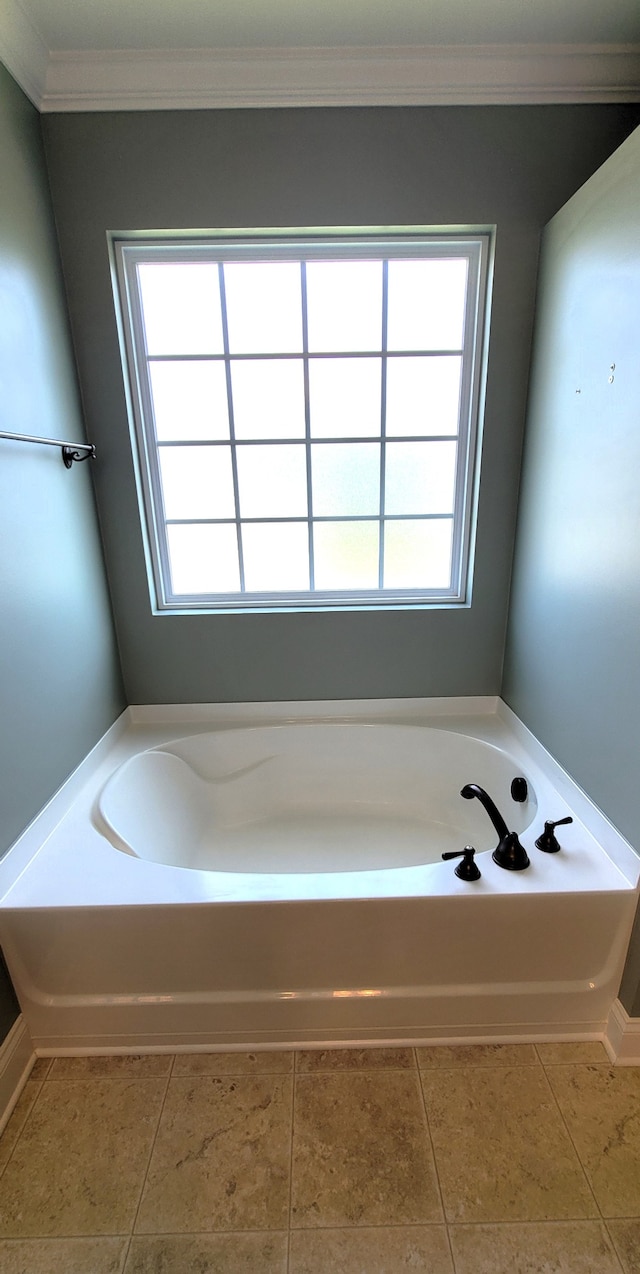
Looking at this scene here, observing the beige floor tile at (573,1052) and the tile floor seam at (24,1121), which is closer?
the tile floor seam at (24,1121)

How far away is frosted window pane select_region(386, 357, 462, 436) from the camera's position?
1793 mm

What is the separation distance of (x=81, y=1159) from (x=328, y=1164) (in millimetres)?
505

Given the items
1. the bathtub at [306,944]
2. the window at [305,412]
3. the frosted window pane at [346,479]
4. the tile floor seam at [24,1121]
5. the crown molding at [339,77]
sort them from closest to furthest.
Answer: the tile floor seam at [24,1121] → the bathtub at [306,944] → the crown molding at [339,77] → the window at [305,412] → the frosted window pane at [346,479]

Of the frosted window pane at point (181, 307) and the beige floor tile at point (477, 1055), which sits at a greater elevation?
the frosted window pane at point (181, 307)

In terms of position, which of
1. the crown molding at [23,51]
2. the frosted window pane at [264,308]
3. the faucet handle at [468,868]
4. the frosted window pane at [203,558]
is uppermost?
the crown molding at [23,51]

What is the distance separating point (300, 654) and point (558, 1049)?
4.35ft

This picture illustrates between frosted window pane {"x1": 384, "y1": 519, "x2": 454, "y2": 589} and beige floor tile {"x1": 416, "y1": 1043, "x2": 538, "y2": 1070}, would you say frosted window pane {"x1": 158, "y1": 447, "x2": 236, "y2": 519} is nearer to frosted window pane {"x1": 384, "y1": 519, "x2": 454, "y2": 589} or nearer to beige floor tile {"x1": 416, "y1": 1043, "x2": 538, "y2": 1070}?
frosted window pane {"x1": 384, "y1": 519, "x2": 454, "y2": 589}

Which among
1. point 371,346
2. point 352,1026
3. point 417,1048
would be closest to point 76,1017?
point 352,1026

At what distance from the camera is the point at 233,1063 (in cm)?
126

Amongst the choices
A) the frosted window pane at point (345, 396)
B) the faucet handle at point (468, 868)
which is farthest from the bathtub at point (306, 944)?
the frosted window pane at point (345, 396)

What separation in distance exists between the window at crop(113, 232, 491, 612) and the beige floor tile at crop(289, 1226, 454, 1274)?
5.17ft

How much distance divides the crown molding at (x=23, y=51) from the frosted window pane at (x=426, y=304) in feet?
3.44

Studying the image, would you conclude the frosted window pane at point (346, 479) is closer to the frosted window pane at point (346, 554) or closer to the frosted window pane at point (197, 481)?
the frosted window pane at point (346, 554)

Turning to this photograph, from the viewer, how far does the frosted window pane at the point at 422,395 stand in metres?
1.79
